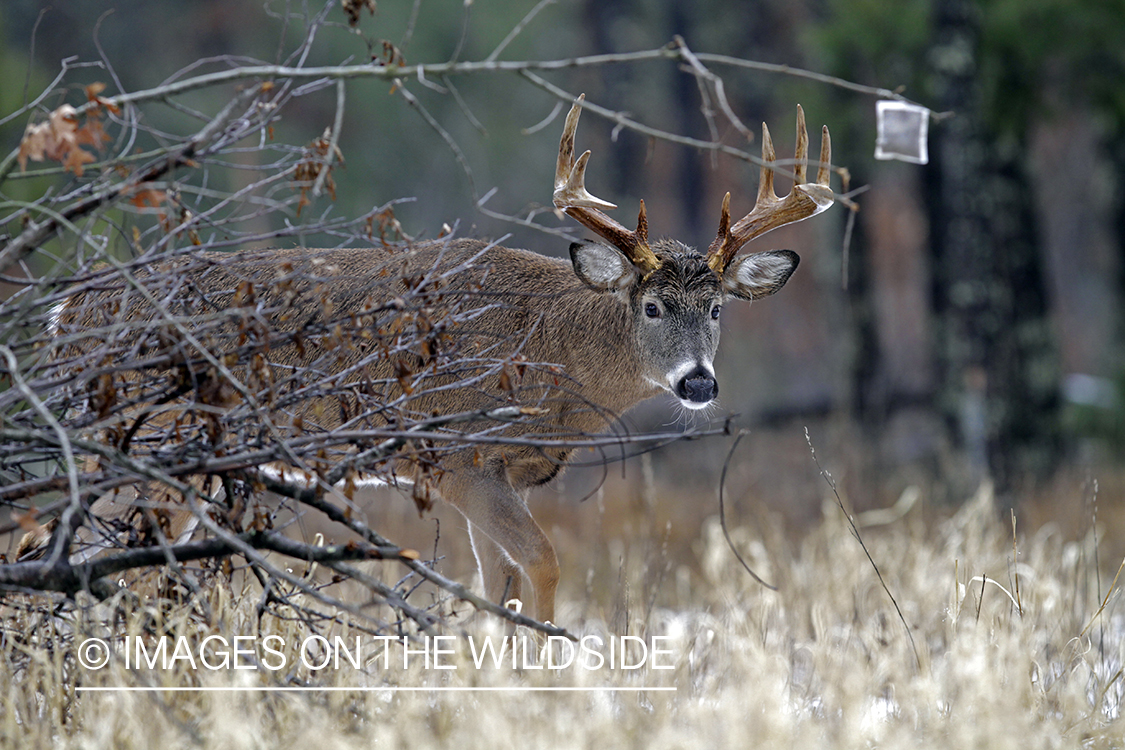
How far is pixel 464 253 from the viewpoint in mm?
5164

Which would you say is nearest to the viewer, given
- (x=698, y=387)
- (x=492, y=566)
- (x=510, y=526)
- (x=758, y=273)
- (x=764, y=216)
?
(x=698, y=387)

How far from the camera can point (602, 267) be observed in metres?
5.00

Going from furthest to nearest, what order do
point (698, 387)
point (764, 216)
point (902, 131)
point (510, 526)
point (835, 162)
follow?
1. point (835, 162)
2. point (764, 216)
3. point (510, 526)
4. point (698, 387)
5. point (902, 131)

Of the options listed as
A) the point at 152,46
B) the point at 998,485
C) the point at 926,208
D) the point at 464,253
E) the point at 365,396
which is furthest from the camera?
the point at 152,46

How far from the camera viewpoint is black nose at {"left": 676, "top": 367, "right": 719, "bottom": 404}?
4598 mm

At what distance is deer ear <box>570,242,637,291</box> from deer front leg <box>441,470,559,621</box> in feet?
3.25

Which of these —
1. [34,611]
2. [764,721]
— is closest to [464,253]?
[34,611]

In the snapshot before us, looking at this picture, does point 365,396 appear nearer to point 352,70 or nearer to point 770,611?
point 352,70

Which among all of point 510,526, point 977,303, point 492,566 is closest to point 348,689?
point 510,526

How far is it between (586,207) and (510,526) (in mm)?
1410

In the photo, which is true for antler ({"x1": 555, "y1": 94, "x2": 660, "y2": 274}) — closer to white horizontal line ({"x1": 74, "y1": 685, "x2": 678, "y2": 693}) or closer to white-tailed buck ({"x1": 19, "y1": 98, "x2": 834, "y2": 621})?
white-tailed buck ({"x1": 19, "y1": 98, "x2": 834, "y2": 621})

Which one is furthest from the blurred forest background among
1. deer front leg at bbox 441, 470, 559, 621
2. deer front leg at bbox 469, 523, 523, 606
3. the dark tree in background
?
deer front leg at bbox 469, 523, 523, 606

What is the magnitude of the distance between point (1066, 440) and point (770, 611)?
579 cm

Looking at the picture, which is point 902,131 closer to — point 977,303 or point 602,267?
point 602,267
